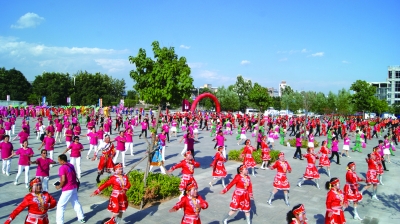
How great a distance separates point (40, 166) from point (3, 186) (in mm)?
2766

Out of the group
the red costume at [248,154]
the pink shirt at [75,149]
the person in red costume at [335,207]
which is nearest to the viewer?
the person in red costume at [335,207]

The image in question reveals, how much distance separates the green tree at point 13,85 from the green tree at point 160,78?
222 feet

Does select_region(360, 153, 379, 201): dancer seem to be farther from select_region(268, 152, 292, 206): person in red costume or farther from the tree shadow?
the tree shadow

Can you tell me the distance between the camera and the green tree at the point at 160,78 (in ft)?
30.7

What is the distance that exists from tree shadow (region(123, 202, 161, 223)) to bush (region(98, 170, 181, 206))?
0.98 feet

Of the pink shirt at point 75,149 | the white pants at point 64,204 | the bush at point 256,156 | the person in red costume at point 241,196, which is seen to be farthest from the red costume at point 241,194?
the bush at point 256,156

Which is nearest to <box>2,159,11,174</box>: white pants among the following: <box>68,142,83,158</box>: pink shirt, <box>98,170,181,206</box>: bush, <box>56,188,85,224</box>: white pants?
<box>68,142,83,158</box>: pink shirt

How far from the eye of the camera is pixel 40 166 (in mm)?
9297

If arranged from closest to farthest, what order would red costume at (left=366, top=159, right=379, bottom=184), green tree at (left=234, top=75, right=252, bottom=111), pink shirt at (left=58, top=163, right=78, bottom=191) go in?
1. pink shirt at (left=58, top=163, right=78, bottom=191)
2. red costume at (left=366, top=159, right=379, bottom=184)
3. green tree at (left=234, top=75, right=252, bottom=111)

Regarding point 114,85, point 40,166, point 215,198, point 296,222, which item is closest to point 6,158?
point 40,166

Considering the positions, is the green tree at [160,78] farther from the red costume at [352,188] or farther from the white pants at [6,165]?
the white pants at [6,165]

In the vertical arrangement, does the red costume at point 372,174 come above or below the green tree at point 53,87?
below

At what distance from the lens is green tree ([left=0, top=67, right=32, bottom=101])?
65.0 meters

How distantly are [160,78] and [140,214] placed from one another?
402cm
